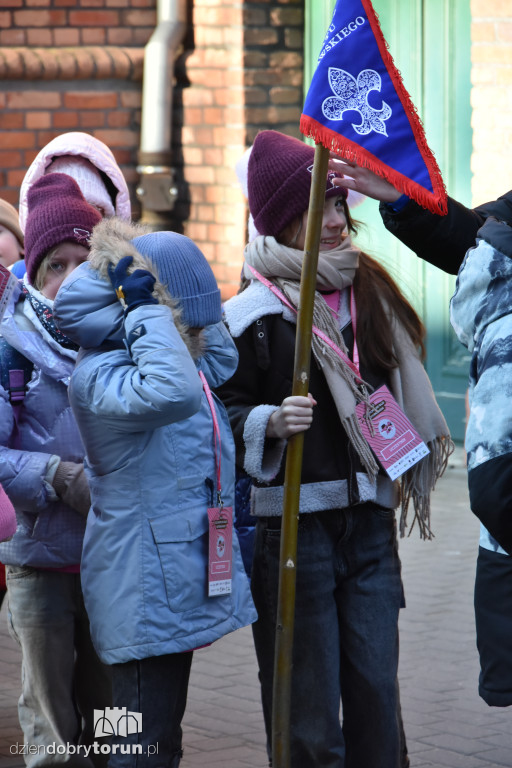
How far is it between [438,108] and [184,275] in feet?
16.6

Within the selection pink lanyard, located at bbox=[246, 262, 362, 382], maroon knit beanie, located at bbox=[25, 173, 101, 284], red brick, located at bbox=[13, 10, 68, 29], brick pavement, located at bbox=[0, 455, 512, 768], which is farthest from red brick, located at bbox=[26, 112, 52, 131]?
pink lanyard, located at bbox=[246, 262, 362, 382]

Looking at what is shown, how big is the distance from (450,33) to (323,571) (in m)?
5.18

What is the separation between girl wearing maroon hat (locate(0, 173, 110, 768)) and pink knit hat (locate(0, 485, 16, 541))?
0.33 metres

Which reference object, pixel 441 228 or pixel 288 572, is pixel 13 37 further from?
pixel 288 572

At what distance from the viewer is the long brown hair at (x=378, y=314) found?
3.39 metres

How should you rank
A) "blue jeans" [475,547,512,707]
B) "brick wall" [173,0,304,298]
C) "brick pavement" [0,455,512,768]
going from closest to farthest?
"blue jeans" [475,547,512,707] → "brick pavement" [0,455,512,768] → "brick wall" [173,0,304,298]

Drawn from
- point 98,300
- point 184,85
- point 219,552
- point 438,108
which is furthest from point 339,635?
point 184,85

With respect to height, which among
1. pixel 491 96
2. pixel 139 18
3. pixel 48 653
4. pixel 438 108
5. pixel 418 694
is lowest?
pixel 418 694

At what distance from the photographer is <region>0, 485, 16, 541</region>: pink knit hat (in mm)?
2918

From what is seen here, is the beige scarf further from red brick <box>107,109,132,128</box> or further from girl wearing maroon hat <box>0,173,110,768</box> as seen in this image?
red brick <box>107,109,132,128</box>

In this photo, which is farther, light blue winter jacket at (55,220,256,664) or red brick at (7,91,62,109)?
red brick at (7,91,62,109)

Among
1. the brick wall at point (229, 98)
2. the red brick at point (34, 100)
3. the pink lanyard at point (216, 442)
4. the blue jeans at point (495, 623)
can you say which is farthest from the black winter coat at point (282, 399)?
the red brick at point (34, 100)

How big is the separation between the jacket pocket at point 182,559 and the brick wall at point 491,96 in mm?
4524

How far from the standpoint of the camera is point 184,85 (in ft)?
27.4
